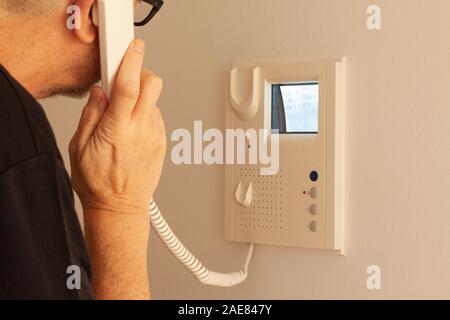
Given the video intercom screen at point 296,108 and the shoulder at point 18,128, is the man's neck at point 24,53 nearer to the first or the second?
the shoulder at point 18,128

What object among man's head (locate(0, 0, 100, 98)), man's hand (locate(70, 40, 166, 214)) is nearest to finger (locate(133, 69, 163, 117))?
man's hand (locate(70, 40, 166, 214))

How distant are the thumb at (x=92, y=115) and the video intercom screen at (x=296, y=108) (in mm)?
571

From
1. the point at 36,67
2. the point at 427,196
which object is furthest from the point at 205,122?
the point at 36,67

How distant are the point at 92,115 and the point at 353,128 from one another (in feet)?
2.11

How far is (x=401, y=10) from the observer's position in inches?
57.0

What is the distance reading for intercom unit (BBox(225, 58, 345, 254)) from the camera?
1525mm

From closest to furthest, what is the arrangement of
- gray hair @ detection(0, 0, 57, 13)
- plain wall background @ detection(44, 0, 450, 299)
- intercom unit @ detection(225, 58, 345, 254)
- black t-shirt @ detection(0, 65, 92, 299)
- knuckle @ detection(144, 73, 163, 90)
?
black t-shirt @ detection(0, 65, 92, 299) → gray hair @ detection(0, 0, 57, 13) → knuckle @ detection(144, 73, 163, 90) → plain wall background @ detection(44, 0, 450, 299) → intercom unit @ detection(225, 58, 345, 254)

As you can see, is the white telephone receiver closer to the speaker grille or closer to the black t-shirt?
the black t-shirt

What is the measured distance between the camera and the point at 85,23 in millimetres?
1134

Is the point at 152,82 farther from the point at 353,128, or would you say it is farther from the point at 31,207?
the point at 353,128

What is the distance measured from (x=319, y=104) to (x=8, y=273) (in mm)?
940

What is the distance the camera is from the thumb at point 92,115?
1085 millimetres

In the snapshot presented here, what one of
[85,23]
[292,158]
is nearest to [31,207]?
[85,23]

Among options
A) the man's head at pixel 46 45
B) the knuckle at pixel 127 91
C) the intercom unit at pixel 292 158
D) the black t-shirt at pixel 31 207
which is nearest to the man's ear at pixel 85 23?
the man's head at pixel 46 45
